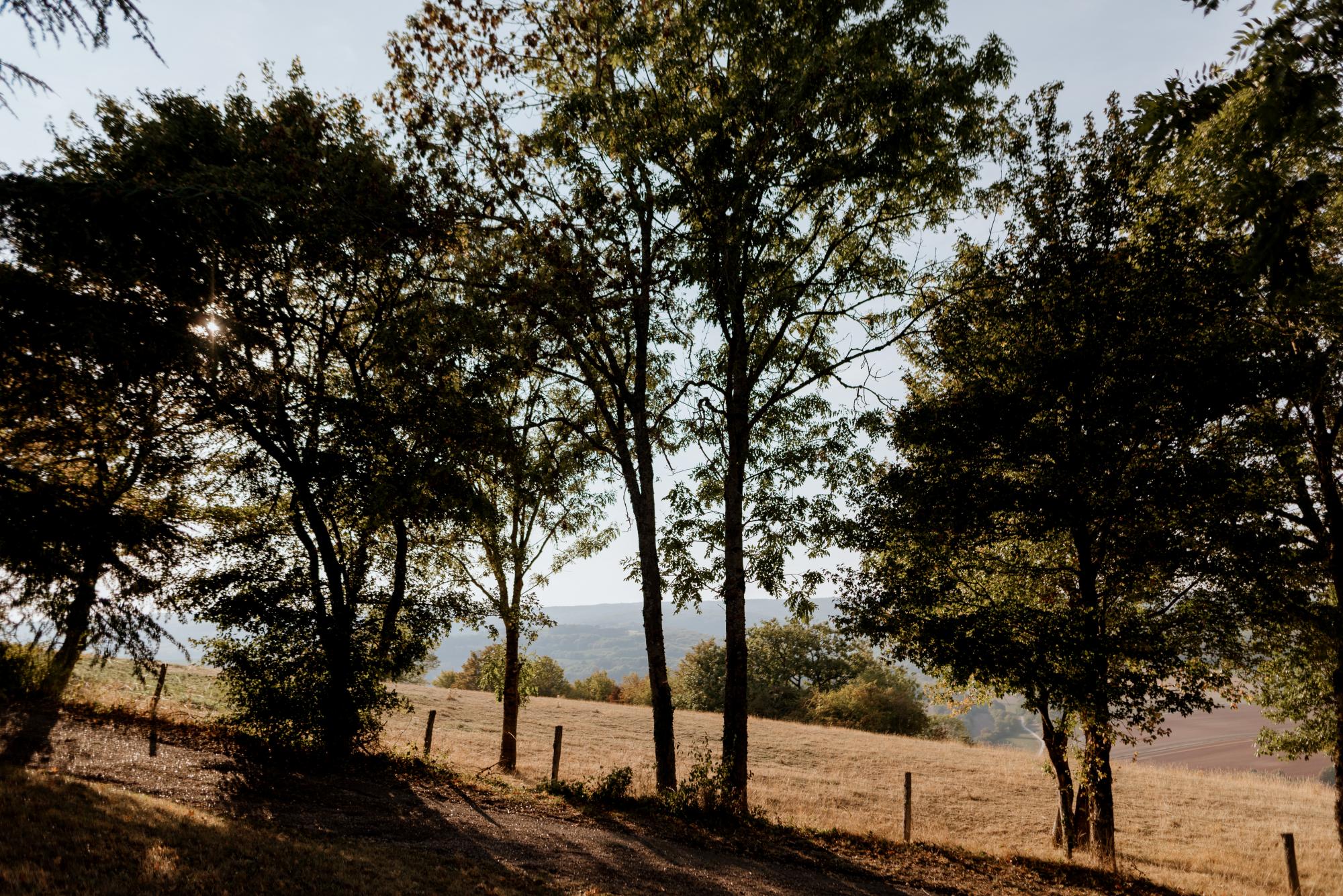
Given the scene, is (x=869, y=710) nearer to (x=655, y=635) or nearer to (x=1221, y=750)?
(x=655, y=635)

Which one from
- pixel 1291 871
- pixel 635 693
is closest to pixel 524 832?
pixel 1291 871

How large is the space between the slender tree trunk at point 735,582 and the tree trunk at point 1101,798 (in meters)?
6.38

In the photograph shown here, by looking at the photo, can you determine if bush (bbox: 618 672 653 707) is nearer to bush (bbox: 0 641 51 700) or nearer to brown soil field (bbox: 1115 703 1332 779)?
brown soil field (bbox: 1115 703 1332 779)

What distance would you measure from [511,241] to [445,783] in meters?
11.2

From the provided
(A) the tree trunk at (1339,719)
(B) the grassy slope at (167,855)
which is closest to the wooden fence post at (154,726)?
(B) the grassy slope at (167,855)

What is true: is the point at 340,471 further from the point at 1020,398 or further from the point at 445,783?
the point at 1020,398

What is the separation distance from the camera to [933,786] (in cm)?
2517

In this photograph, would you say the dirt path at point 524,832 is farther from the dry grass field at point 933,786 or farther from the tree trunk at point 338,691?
the dry grass field at point 933,786

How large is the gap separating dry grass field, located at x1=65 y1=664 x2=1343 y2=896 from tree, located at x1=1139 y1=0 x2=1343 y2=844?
11.0 feet

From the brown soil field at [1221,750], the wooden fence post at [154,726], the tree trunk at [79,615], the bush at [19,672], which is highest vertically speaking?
the tree trunk at [79,615]

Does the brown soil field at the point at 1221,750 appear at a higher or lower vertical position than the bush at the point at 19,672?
lower

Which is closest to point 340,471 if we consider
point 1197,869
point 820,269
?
point 820,269

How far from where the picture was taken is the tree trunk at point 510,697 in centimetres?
1830

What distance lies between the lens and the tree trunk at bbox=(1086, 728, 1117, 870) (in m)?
11.6
